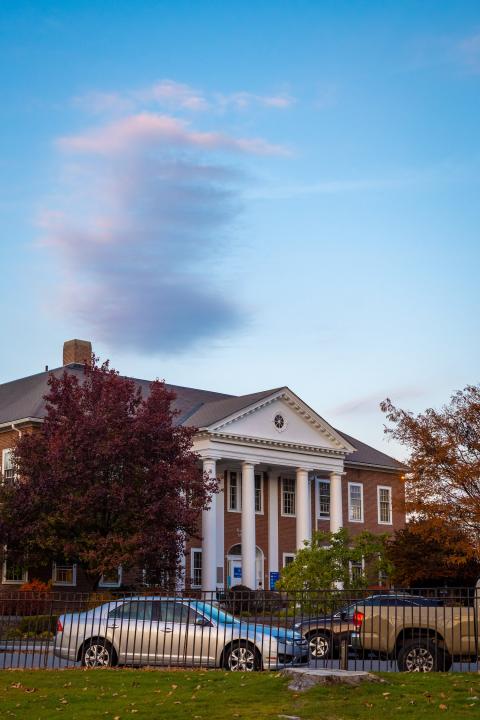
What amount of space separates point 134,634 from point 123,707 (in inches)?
229

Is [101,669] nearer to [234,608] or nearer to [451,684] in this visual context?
[234,608]

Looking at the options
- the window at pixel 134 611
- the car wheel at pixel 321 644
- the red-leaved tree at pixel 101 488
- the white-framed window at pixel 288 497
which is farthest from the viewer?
the white-framed window at pixel 288 497

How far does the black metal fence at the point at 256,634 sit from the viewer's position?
18656 millimetres

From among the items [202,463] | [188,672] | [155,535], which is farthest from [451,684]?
[202,463]

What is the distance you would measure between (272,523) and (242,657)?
119 ft

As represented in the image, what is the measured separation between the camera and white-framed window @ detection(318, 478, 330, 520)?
58.2 m

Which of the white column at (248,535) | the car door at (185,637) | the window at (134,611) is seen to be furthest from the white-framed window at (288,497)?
the car door at (185,637)

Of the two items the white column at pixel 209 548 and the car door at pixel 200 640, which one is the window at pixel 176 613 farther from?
the white column at pixel 209 548

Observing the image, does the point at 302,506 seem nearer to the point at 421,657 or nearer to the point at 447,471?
the point at 447,471

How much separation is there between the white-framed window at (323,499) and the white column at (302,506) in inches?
156

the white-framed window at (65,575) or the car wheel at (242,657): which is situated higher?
the white-framed window at (65,575)

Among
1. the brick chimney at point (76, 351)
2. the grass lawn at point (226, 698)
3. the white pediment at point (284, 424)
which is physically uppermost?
the brick chimney at point (76, 351)

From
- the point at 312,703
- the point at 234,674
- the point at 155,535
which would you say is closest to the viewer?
the point at 312,703

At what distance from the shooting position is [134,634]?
64.7ft
